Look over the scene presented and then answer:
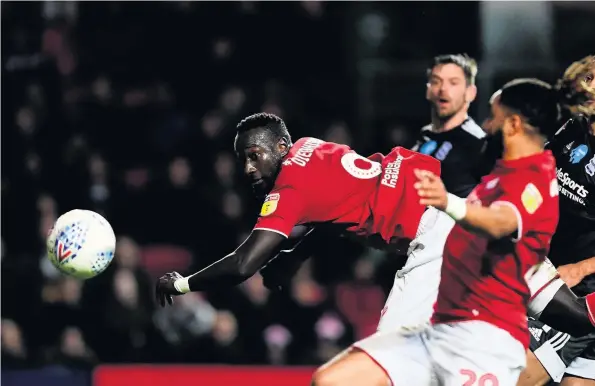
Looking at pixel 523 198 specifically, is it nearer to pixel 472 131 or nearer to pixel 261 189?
pixel 261 189

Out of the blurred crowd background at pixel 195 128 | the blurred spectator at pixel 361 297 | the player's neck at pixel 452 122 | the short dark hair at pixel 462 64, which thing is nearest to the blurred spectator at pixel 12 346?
the blurred crowd background at pixel 195 128

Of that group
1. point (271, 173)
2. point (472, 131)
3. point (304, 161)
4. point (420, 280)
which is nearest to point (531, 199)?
point (420, 280)

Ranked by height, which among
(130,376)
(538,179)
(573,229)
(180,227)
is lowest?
→ (130,376)

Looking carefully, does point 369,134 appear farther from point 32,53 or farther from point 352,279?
point 32,53

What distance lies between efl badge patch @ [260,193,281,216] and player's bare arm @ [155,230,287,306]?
0.10m

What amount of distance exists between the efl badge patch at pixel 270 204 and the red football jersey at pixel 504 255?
0.95m

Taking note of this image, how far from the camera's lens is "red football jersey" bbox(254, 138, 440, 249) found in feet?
17.9

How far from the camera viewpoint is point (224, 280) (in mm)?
5277

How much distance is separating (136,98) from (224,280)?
6.77 metres

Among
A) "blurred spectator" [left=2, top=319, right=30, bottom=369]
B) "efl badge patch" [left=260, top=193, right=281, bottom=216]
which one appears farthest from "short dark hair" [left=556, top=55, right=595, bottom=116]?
"blurred spectator" [left=2, top=319, right=30, bottom=369]

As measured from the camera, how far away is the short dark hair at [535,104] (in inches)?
181

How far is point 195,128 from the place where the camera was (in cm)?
1160

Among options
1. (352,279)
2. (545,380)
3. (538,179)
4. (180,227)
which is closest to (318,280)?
(352,279)

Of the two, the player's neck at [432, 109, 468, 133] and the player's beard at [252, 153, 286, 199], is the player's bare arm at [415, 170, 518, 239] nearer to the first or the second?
the player's beard at [252, 153, 286, 199]
